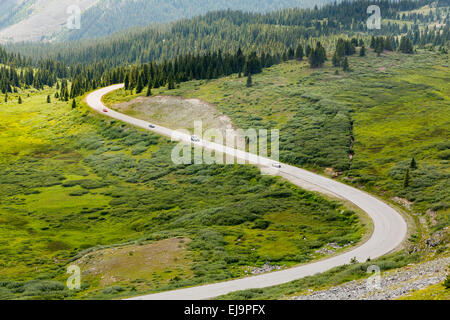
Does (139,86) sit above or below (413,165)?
above

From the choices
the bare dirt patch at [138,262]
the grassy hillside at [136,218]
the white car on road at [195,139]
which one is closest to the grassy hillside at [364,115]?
the grassy hillside at [136,218]

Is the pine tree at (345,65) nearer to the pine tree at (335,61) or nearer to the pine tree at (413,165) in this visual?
the pine tree at (335,61)

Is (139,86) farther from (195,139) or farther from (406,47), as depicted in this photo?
(406,47)

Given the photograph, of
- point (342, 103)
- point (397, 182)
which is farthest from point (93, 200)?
point (342, 103)

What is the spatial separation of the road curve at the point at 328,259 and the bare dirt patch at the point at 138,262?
598cm

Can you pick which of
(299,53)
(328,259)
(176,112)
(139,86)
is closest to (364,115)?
(176,112)

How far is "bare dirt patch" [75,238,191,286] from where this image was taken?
4112 centimetres

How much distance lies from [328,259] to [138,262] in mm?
19549

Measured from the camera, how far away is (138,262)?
146 feet

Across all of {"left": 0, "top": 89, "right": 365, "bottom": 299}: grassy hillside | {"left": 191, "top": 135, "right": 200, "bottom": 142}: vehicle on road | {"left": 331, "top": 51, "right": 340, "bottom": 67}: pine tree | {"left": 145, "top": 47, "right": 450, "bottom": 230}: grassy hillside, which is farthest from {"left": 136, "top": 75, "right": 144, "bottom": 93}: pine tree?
{"left": 331, "top": 51, "right": 340, "bottom": 67}: pine tree

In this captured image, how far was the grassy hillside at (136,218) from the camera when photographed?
42938 millimetres

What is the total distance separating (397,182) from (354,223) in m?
16.9

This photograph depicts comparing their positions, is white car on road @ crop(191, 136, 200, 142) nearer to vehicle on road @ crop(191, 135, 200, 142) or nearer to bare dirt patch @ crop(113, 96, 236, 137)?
vehicle on road @ crop(191, 135, 200, 142)
